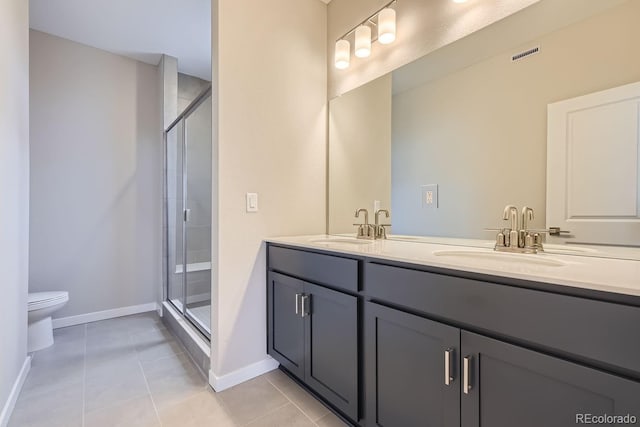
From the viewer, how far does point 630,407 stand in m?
0.66

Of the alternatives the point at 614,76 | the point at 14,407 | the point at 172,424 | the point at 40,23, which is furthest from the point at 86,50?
the point at 614,76

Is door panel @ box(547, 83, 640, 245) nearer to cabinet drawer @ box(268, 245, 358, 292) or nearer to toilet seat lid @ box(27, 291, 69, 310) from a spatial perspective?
cabinet drawer @ box(268, 245, 358, 292)

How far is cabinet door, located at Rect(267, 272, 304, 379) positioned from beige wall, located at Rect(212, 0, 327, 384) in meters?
0.08

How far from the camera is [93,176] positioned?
285 centimetres

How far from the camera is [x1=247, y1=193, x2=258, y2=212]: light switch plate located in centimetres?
184

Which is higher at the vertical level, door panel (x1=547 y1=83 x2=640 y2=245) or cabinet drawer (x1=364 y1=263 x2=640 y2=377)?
door panel (x1=547 y1=83 x2=640 y2=245)

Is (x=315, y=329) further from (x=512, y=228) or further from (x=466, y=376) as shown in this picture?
(x=512, y=228)

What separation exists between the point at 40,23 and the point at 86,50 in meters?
0.35

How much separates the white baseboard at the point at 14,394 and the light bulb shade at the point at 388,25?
2.67 m

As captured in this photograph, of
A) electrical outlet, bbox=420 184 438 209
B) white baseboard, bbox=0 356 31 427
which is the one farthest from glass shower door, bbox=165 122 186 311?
electrical outlet, bbox=420 184 438 209

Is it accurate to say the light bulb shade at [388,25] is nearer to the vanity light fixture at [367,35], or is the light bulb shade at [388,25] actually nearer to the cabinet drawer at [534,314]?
the vanity light fixture at [367,35]

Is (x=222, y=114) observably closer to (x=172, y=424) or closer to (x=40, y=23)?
(x=172, y=424)

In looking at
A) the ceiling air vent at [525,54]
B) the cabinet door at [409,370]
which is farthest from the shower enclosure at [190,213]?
the ceiling air vent at [525,54]

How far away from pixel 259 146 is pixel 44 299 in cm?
198
